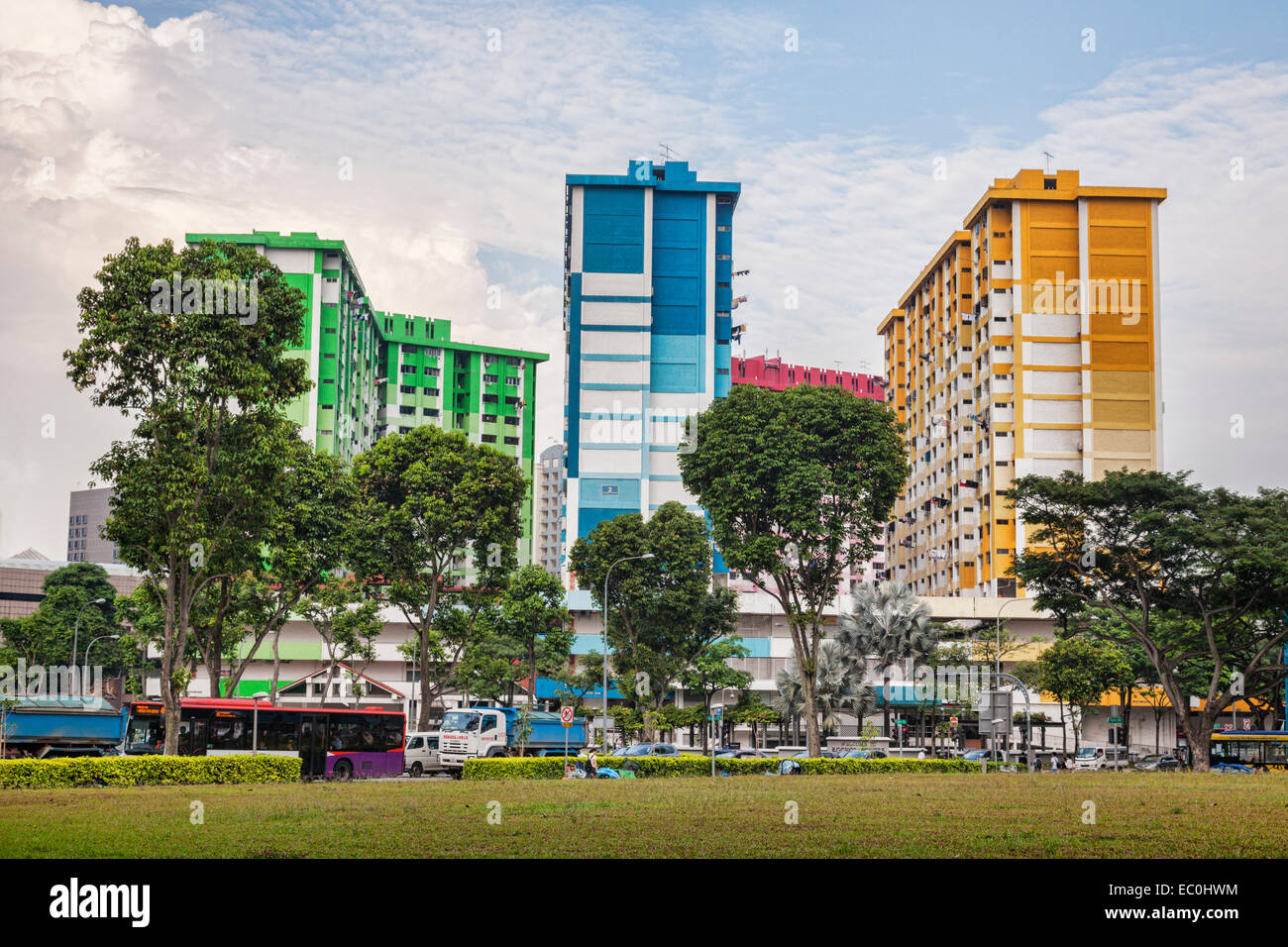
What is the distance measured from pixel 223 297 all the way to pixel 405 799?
55.7ft

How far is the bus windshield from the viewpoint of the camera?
179 feet

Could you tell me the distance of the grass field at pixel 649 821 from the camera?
55.5 ft

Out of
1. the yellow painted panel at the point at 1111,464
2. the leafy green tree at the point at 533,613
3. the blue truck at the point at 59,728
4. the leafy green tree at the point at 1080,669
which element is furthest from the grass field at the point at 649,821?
the yellow painted panel at the point at 1111,464

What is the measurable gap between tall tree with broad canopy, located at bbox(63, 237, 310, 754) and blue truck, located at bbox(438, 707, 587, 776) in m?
16.8

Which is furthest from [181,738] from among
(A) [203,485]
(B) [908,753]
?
(B) [908,753]

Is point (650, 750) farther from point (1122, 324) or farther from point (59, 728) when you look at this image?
point (1122, 324)

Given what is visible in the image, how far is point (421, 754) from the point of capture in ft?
171

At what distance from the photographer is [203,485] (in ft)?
122

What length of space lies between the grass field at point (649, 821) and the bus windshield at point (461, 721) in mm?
20694

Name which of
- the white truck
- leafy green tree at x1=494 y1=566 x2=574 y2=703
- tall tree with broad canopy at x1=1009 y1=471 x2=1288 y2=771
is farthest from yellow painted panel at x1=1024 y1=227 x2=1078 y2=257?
tall tree with broad canopy at x1=1009 y1=471 x2=1288 y2=771

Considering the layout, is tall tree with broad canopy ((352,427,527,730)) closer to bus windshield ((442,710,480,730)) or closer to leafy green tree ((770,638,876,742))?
bus windshield ((442,710,480,730))

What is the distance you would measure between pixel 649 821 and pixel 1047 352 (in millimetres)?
92164

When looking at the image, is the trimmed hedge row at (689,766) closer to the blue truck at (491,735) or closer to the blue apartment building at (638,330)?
the blue truck at (491,735)
